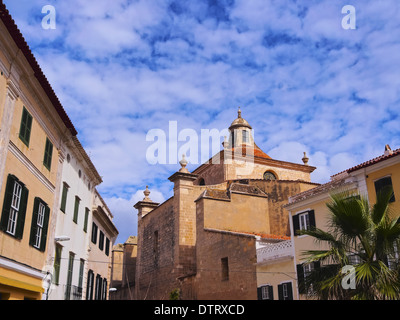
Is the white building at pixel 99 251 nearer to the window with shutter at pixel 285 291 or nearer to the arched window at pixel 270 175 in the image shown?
the window with shutter at pixel 285 291

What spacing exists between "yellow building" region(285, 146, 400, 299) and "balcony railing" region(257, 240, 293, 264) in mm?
575

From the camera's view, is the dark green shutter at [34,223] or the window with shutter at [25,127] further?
the dark green shutter at [34,223]

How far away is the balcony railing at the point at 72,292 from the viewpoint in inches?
689

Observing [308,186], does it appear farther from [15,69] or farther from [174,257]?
[15,69]

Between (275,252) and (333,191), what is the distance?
5.16 meters

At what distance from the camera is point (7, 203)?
38.7 feet

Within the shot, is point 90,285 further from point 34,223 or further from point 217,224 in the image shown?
point 217,224

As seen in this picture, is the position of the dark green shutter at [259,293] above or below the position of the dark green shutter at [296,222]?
below

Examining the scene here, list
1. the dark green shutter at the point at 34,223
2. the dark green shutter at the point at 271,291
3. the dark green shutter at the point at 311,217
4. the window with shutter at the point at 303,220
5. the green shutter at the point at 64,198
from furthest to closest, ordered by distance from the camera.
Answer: the dark green shutter at the point at 271,291, the window with shutter at the point at 303,220, the dark green shutter at the point at 311,217, the green shutter at the point at 64,198, the dark green shutter at the point at 34,223

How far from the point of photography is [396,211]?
16953mm

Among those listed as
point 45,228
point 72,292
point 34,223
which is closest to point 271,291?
point 72,292

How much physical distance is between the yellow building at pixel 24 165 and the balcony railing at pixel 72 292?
2938mm

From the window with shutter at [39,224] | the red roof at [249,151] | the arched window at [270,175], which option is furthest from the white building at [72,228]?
the arched window at [270,175]

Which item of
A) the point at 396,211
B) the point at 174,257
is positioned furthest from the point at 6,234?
the point at 174,257
